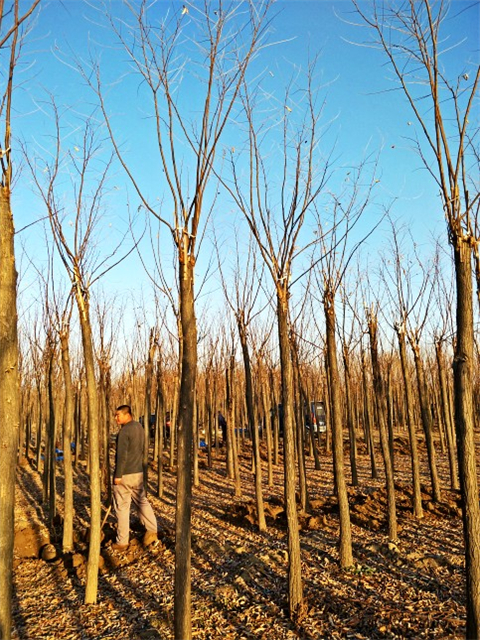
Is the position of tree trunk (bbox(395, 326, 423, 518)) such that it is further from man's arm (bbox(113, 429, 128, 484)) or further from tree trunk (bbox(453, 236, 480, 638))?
tree trunk (bbox(453, 236, 480, 638))

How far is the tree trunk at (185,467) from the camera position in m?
3.20

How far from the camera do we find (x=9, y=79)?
3271mm

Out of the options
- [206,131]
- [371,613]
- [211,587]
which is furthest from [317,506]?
[206,131]

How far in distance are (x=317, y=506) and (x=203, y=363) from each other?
8.95m

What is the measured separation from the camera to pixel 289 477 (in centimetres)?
436

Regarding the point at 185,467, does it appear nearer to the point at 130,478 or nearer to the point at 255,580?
the point at 255,580

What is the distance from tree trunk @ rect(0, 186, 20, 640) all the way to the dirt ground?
1.70m

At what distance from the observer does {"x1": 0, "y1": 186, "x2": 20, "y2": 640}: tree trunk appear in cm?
267

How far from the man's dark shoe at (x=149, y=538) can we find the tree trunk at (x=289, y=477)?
109 inches

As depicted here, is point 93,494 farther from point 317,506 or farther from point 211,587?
point 317,506

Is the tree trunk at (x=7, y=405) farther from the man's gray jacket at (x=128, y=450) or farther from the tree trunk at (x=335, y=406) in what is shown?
the man's gray jacket at (x=128, y=450)

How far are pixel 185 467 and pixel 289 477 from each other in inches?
53.1

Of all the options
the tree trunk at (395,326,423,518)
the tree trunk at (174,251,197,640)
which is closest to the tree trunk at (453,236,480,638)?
the tree trunk at (174,251,197,640)

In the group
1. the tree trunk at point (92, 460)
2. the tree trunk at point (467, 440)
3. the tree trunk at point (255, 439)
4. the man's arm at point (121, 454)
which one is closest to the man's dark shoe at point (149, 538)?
the man's arm at point (121, 454)
